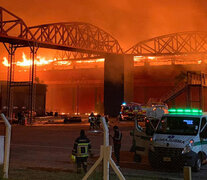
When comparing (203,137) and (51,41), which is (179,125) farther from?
(51,41)

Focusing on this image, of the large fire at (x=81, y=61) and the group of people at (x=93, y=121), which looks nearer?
the group of people at (x=93, y=121)

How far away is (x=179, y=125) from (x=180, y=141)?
1023mm

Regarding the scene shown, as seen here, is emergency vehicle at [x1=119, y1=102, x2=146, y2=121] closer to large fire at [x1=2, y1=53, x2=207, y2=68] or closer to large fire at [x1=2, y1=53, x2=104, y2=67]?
large fire at [x1=2, y1=53, x2=207, y2=68]

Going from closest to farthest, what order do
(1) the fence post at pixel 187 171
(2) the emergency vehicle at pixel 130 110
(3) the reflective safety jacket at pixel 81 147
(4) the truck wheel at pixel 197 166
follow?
(1) the fence post at pixel 187 171
(3) the reflective safety jacket at pixel 81 147
(4) the truck wheel at pixel 197 166
(2) the emergency vehicle at pixel 130 110

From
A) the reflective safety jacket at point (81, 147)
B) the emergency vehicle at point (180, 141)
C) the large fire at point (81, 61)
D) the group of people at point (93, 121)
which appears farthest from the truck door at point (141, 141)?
the large fire at point (81, 61)

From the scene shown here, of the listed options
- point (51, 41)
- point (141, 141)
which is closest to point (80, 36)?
point (51, 41)

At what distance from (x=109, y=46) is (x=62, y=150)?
53.6 metres

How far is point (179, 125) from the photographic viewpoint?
33.4 ft

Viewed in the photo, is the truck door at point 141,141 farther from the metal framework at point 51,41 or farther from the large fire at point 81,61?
the large fire at point 81,61

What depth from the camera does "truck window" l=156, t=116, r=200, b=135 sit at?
32.5ft

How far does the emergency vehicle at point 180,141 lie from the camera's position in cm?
914

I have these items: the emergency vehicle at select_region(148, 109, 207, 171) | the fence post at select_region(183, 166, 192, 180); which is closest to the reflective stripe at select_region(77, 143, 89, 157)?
the emergency vehicle at select_region(148, 109, 207, 171)

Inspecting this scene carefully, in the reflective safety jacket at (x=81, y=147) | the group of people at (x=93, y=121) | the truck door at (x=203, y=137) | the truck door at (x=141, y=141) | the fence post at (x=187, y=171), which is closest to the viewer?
the fence post at (x=187, y=171)

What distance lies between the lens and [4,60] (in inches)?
3730
